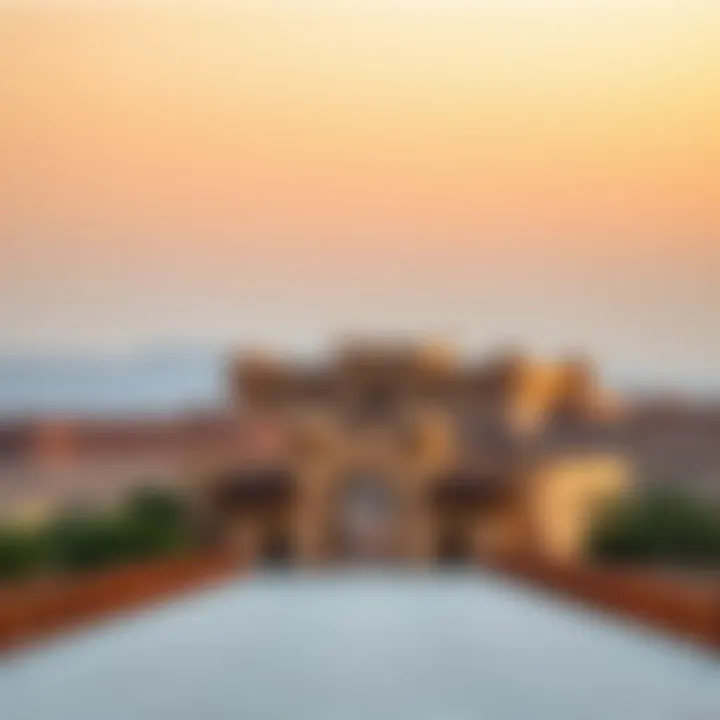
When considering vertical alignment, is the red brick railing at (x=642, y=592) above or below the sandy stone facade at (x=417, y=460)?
below

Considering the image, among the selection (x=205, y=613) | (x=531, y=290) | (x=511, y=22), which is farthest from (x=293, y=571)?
(x=511, y=22)

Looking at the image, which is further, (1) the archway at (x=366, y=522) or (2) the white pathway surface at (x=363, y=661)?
(1) the archway at (x=366, y=522)

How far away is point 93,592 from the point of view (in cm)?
196

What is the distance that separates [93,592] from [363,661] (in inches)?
17.5

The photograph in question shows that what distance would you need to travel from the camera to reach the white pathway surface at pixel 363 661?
1.74 metres

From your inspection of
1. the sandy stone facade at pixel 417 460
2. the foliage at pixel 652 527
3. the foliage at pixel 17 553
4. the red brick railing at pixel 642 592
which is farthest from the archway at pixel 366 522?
the foliage at pixel 17 553

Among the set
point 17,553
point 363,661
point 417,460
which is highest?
point 417,460

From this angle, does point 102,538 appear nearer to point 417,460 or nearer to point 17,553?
point 17,553

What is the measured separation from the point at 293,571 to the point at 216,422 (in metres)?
0.27

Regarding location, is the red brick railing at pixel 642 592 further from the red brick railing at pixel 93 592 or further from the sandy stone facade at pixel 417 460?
the red brick railing at pixel 93 592

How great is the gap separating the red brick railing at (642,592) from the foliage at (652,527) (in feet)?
0.11

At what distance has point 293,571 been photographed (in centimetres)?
196

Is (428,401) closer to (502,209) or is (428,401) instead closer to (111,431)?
(502,209)

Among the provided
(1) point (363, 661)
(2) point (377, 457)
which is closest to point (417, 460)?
(2) point (377, 457)
